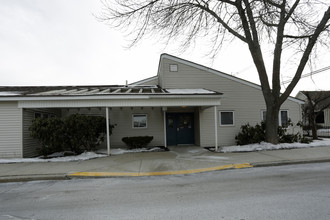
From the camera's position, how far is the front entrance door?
524 inches

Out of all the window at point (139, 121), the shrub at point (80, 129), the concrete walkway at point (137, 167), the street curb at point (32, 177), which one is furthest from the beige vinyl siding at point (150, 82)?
the street curb at point (32, 177)

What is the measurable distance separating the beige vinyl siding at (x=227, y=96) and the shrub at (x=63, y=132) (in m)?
5.41

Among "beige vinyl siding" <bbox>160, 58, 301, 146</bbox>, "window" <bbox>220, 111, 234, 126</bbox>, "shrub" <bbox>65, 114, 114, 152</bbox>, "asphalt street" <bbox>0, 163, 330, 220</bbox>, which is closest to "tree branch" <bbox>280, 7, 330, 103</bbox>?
"beige vinyl siding" <bbox>160, 58, 301, 146</bbox>

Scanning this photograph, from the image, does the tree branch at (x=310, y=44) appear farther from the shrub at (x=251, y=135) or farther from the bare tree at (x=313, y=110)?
the bare tree at (x=313, y=110)

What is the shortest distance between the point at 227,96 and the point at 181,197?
9823 mm

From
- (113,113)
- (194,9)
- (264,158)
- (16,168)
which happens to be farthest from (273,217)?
(113,113)

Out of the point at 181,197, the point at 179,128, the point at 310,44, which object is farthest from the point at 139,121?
the point at 310,44

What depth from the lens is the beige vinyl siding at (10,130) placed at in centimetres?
950

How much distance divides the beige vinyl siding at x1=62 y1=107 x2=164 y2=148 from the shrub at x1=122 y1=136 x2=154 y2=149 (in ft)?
3.13

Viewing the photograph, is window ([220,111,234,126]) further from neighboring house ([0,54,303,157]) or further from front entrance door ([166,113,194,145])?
front entrance door ([166,113,194,145])

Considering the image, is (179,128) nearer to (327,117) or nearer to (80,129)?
(80,129)

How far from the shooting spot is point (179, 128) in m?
13.5

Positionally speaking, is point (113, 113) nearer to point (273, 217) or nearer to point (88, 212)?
point (88, 212)

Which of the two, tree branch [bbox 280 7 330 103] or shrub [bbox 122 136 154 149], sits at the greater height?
tree branch [bbox 280 7 330 103]
